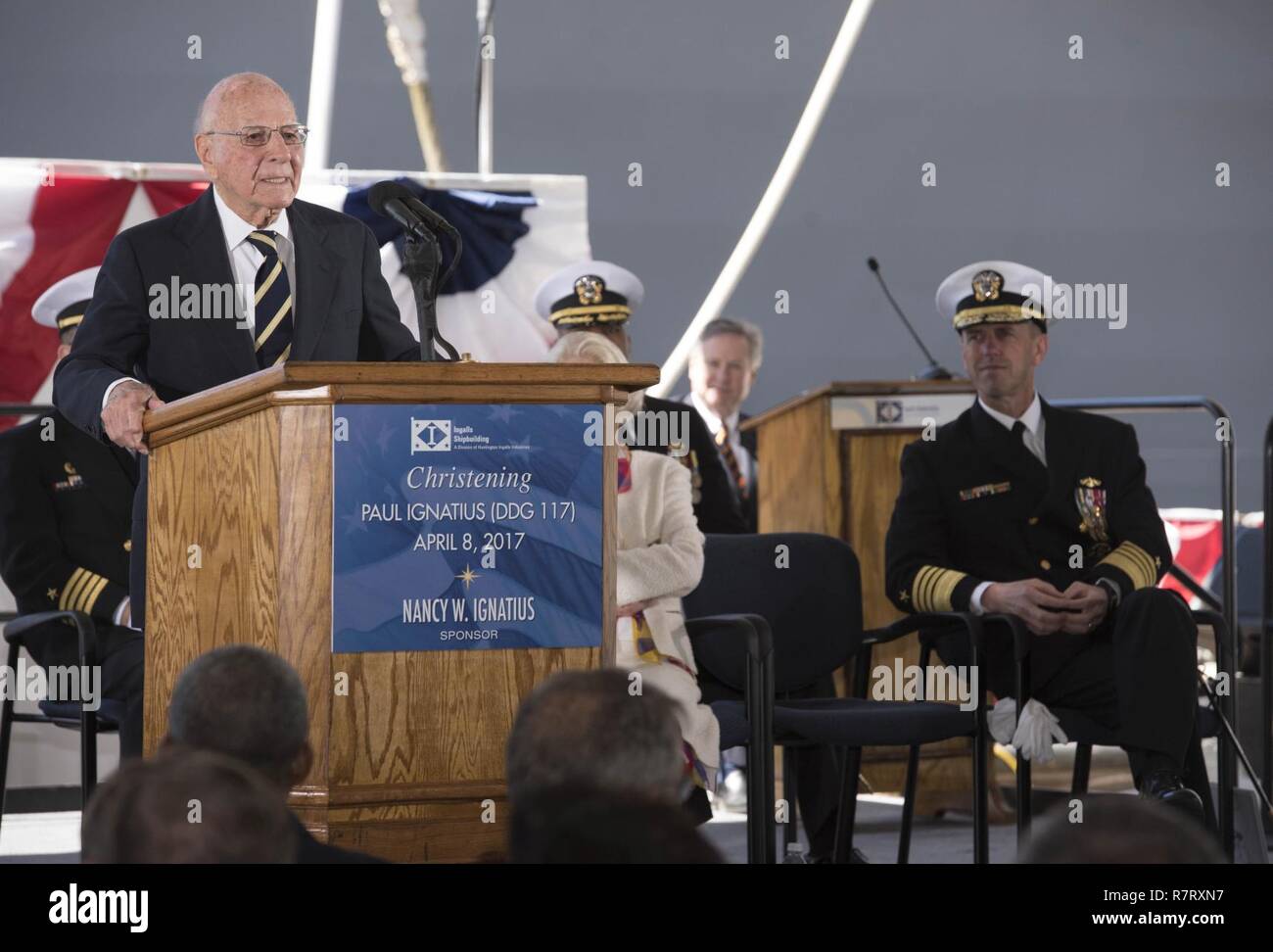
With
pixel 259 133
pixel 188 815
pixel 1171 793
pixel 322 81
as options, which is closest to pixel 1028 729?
pixel 1171 793

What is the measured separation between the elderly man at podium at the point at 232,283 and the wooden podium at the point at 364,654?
1.25ft

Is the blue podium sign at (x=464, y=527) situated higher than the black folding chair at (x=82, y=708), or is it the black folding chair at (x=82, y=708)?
the blue podium sign at (x=464, y=527)

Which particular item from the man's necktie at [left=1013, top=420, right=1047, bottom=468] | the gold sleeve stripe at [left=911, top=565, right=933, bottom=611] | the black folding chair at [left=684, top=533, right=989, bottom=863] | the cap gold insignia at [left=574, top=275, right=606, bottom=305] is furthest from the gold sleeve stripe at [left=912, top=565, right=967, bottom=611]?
the cap gold insignia at [left=574, top=275, right=606, bottom=305]

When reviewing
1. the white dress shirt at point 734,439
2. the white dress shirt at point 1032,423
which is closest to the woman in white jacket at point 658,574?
the white dress shirt at point 1032,423

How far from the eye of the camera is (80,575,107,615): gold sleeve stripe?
3846 mm

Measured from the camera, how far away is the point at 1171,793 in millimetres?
3264

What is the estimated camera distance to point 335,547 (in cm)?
205

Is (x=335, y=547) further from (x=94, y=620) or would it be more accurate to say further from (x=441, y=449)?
(x=94, y=620)

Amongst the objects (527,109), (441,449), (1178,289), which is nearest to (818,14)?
(527,109)

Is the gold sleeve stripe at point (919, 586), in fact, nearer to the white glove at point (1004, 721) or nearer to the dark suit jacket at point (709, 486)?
the white glove at point (1004, 721)

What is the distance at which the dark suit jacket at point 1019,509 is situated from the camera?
392 centimetres

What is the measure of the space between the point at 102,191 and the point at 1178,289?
543 cm

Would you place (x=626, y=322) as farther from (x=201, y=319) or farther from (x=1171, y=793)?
(x=201, y=319)
